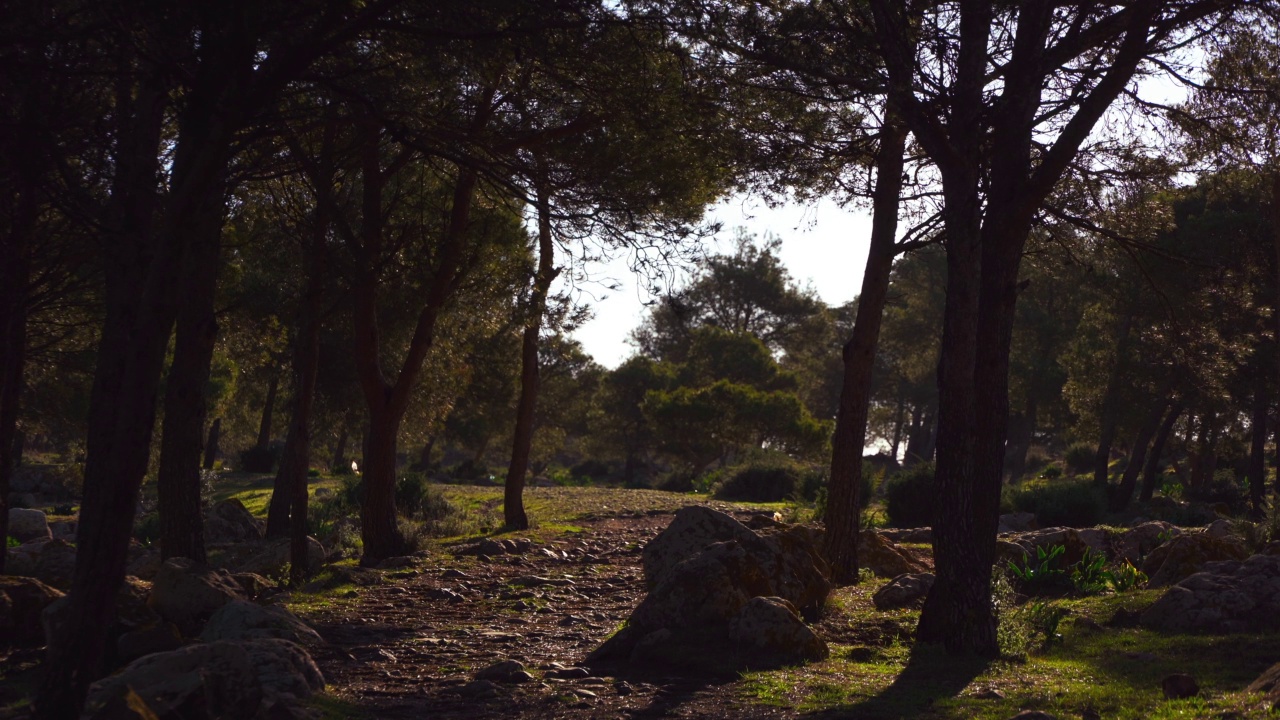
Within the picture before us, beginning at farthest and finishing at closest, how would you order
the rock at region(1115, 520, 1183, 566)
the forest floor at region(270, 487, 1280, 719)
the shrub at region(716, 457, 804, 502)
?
the shrub at region(716, 457, 804, 502), the rock at region(1115, 520, 1183, 566), the forest floor at region(270, 487, 1280, 719)

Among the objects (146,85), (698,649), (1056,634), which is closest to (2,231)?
(146,85)

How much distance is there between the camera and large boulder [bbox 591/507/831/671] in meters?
8.54

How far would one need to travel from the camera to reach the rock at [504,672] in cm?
773

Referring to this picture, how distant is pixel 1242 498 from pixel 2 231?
30485 millimetres

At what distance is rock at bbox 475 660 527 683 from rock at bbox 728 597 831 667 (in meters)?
1.82

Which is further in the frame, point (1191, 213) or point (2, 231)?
point (1191, 213)

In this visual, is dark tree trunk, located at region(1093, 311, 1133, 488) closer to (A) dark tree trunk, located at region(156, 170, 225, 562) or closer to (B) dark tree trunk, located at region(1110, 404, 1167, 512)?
(B) dark tree trunk, located at region(1110, 404, 1167, 512)

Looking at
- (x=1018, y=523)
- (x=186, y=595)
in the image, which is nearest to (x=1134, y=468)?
(x=1018, y=523)

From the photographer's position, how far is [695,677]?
801 centimetres

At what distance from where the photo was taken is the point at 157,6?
6.77 m

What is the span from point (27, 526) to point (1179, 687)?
22.1 meters

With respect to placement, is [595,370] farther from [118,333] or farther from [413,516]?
[118,333]

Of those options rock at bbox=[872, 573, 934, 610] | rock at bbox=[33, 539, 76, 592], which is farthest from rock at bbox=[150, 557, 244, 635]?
rock at bbox=[872, 573, 934, 610]

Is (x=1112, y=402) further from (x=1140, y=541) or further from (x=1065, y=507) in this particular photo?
(x=1140, y=541)
